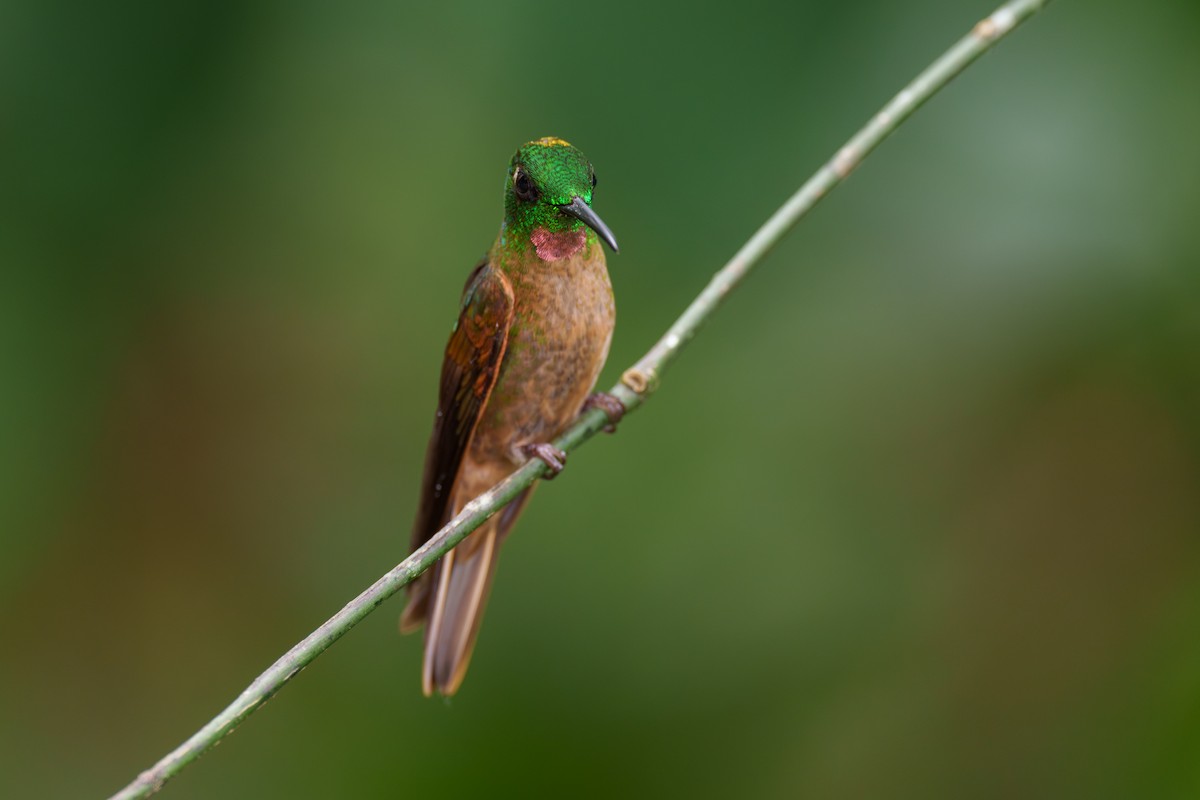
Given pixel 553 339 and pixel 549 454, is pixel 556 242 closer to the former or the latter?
pixel 553 339

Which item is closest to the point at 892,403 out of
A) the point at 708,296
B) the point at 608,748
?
the point at 608,748

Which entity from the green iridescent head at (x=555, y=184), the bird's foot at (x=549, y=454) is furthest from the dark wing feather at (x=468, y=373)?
the green iridescent head at (x=555, y=184)

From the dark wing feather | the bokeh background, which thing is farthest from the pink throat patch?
the bokeh background

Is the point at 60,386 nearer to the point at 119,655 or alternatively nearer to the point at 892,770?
the point at 119,655

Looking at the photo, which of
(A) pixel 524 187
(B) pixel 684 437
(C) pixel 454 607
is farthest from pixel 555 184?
(B) pixel 684 437

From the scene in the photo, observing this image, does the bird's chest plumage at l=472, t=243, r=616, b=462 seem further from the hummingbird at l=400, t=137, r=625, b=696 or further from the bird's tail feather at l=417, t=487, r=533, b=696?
the bird's tail feather at l=417, t=487, r=533, b=696
